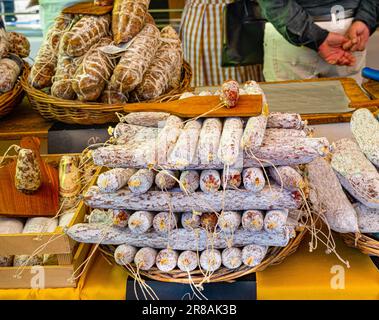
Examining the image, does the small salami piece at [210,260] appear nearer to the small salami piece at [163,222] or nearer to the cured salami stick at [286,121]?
the small salami piece at [163,222]

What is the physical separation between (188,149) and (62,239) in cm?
38

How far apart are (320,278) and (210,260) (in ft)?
0.92

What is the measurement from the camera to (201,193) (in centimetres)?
125

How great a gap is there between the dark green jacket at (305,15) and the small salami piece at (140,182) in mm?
1736

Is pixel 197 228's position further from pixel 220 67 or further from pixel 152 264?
pixel 220 67

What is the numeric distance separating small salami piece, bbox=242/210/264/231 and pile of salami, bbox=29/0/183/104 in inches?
33.2

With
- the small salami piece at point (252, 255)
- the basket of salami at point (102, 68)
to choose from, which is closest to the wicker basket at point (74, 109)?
the basket of salami at point (102, 68)

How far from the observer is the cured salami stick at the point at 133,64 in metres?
1.90

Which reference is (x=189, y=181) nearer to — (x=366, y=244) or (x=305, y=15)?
(x=366, y=244)

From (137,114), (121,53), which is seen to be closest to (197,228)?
(137,114)

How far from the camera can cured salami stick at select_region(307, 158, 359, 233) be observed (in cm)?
132

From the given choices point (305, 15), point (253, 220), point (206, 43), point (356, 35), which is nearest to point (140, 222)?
point (253, 220)

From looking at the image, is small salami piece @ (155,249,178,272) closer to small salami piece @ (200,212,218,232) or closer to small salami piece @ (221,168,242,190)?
small salami piece @ (200,212,218,232)

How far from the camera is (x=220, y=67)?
3.54 meters
